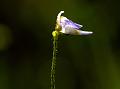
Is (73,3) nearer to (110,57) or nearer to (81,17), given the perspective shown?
(81,17)

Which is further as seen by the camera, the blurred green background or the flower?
the blurred green background

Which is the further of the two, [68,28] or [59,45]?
[59,45]

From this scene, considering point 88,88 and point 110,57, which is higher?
point 110,57

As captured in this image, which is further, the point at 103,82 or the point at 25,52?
the point at 25,52

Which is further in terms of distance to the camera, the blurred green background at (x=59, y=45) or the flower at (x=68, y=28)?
the blurred green background at (x=59, y=45)

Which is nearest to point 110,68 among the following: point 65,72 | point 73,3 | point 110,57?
point 110,57

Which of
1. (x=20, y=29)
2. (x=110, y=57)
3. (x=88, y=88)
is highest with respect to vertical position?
(x=20, y=29)

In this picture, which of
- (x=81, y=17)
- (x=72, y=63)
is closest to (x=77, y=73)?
(x=72, y=63)
